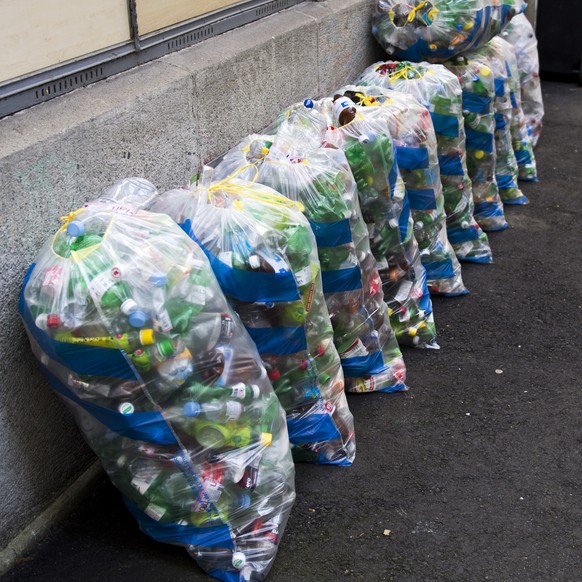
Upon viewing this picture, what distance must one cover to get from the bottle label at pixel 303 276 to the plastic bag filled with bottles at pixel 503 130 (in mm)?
2570

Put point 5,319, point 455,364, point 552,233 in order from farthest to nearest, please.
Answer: point 552,233 < point 455,364 < point 5,319

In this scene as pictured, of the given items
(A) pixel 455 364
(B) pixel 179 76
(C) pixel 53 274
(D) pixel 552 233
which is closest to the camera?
(C) pixel 53 274

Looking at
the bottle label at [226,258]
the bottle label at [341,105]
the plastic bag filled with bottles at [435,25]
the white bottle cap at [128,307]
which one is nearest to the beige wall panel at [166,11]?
the bottle label at [341,105]

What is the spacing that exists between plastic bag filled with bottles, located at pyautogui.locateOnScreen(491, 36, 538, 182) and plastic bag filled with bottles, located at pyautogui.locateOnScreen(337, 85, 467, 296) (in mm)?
1420

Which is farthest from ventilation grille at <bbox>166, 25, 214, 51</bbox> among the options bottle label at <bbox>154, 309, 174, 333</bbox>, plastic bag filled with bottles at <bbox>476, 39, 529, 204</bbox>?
plastic bag filled with bottles at <bbox>476, 39, 529, 204</bbox>

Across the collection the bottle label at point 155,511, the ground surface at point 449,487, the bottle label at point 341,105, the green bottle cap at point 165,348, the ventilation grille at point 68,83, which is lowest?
the ground surface at point 449,487

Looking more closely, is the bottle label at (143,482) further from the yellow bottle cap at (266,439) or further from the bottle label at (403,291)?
the bottle label at (403,291)

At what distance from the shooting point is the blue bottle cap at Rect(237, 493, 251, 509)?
2.72 m

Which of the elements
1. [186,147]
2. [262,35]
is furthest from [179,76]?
[262,35]

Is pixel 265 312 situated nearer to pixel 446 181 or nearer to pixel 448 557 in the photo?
pixel 448 557

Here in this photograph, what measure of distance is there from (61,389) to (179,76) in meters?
1.44

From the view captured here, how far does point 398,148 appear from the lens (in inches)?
157

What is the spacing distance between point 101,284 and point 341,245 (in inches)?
46.5

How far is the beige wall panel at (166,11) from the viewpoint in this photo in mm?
3422
